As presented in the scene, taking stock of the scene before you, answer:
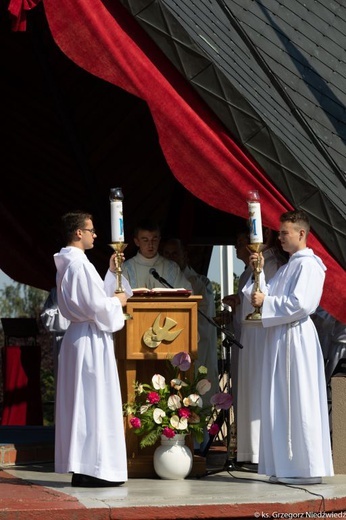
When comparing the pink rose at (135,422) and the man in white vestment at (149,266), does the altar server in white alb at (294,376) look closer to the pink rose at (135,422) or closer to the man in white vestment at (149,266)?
the pink rose at (135,422)

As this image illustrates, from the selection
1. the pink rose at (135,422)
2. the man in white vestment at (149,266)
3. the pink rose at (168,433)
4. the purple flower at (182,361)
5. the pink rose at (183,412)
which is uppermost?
the man in white vestment at (149,266)

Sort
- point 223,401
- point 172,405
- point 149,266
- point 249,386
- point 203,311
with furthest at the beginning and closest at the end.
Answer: point 203,311, point 149,266, point 249,386, point 223,401, point 172,405

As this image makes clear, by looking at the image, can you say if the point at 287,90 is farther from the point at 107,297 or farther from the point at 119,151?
the point at 107,297

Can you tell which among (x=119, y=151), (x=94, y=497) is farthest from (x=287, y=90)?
(x=94, y=497)

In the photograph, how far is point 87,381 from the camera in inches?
320

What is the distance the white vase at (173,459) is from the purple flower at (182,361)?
47 centimetres

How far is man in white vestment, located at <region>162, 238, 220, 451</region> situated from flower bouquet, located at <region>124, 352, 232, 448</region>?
1962 millimetres

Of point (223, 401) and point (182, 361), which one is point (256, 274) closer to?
point (182, 361)

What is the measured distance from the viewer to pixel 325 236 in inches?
354

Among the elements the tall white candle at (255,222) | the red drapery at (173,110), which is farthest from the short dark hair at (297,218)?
the red drapery at (173,110)

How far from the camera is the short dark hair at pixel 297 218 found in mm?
8469

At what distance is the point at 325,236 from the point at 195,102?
4.35 ft

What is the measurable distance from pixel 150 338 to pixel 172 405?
1.60 ft

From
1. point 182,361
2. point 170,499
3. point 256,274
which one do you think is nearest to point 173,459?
point 182,361
